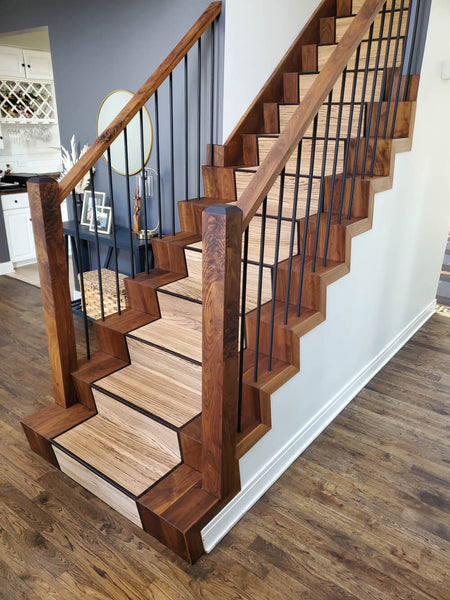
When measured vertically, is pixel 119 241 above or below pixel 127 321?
above

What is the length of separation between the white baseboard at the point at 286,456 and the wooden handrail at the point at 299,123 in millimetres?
1142

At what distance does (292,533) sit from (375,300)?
57.3 inches

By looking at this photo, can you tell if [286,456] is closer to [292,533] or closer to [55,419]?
[292,533]

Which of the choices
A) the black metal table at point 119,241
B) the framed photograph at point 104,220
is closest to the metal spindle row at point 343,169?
the black metal table at point 119,241

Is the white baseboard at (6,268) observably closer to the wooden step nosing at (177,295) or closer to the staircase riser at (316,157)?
the wooden step nosing at (177,295)

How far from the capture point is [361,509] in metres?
2.00

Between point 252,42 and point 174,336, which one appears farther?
point 252,42

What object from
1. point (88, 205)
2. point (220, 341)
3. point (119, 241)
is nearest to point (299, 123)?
point (220, 341)

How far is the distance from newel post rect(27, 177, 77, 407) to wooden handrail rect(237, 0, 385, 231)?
3.06 ft

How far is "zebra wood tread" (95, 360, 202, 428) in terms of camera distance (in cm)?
202

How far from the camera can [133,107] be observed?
233 cm

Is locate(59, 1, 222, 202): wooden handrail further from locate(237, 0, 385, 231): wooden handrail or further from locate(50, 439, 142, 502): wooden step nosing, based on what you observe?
locate(50, 439, 142, 502): wooden step nosing

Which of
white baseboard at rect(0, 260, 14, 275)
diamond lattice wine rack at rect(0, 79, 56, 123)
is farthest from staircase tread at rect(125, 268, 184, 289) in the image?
diamond lattice wine rack at rect(0, 79, 56, 123)

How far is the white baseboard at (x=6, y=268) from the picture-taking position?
498cm
